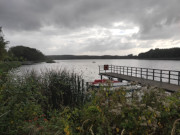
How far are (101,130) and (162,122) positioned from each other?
36.5 inches

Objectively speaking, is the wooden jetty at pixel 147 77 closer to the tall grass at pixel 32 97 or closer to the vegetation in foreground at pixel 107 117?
the vegetation in foreground at pixel 107 117

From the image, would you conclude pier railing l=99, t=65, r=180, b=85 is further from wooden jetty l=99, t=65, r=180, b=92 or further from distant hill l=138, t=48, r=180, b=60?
distant hill l=138, t=48, r=180, b=60

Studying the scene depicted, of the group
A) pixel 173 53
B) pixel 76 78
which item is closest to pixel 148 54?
pixel 173 53

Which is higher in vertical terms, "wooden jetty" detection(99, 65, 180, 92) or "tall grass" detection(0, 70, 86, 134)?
"tall grass" detection(0, 70, 86, 134)

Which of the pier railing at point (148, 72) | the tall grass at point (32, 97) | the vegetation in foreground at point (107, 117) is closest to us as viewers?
the vegetation in foreground at point (107, 117)

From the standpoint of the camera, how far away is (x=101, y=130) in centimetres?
185

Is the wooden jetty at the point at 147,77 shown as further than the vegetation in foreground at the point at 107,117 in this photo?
Yes

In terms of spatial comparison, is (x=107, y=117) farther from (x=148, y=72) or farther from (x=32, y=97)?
(x=148, y=72)

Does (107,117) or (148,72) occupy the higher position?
(107,117)

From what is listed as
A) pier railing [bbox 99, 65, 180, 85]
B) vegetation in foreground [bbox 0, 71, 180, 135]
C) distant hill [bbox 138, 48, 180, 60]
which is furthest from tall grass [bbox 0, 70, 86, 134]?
distant hill [bbox 138, 48, 180, 60]

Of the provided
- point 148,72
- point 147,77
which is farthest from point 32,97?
point 148,72

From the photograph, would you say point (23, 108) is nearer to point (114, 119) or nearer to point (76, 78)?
point (114, 119)

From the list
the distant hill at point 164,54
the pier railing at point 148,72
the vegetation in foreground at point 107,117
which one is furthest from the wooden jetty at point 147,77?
the distant hill at point 164,54

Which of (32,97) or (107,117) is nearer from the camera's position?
(107,117)
